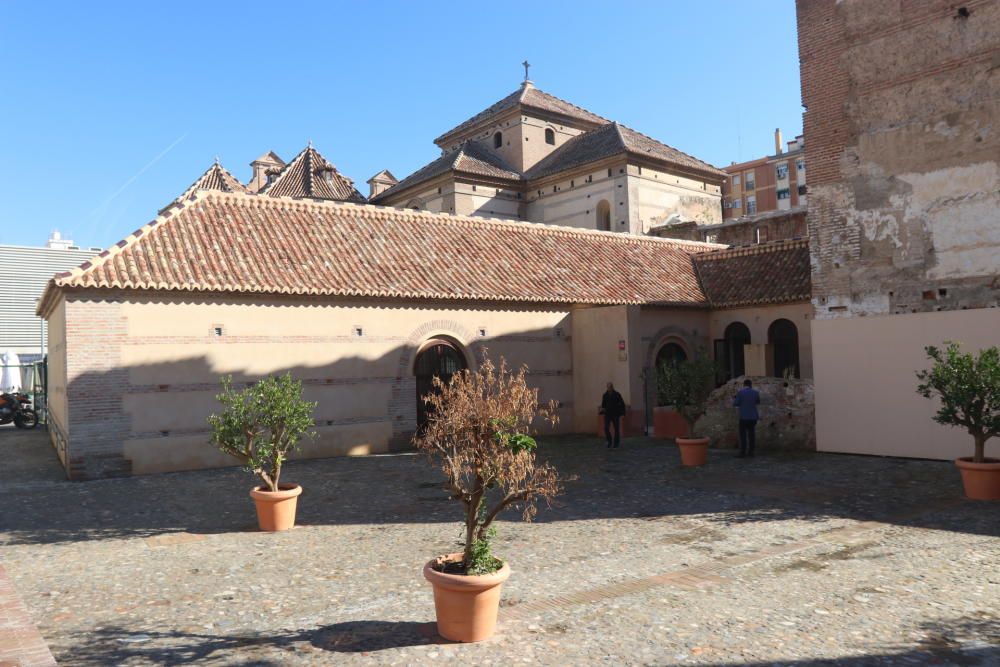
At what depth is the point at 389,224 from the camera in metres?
20.8

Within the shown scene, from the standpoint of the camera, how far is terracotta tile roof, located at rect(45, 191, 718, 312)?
51.2 feet

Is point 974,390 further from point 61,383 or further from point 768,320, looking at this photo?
point 61,383

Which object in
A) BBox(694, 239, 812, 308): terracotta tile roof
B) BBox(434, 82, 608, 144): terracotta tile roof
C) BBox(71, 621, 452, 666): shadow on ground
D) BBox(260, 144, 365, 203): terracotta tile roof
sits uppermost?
BBox(434, 82, 608, 144): terracotta tile roof

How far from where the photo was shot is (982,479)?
10516 millimetres

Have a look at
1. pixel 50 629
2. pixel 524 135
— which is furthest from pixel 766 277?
pixel 50 629

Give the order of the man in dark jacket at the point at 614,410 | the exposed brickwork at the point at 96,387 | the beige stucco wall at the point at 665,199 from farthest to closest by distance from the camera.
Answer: the beige stucco wall at the point at 665,199
the man in dark jacket at the point at 614,410
the exposed brickwork at the point at 96,387

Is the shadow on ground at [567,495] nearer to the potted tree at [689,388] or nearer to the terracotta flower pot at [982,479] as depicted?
the terracotta flower pot at [982,479]

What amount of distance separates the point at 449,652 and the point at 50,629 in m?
3.44

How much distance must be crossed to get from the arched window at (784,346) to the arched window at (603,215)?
42.3ft

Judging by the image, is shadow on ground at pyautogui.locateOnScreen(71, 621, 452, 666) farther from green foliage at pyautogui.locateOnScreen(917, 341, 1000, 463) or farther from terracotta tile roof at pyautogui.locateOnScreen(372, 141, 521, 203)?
terracotta tile roof at pyautogui.locateOnScreen(372, 141, 521, 203)

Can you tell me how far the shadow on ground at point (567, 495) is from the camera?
9.95 m

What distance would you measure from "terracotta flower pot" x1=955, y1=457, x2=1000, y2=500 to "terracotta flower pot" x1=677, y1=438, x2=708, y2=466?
182 inches

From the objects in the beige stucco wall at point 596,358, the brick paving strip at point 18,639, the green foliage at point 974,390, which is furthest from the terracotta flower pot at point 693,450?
the brick paving strip at point 18,639

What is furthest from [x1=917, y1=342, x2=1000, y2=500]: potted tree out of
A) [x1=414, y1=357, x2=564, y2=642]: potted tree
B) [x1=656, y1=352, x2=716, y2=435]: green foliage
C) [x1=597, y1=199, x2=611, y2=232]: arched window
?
[x1=597, y1=199, x2=611, y2=232]: arched window
